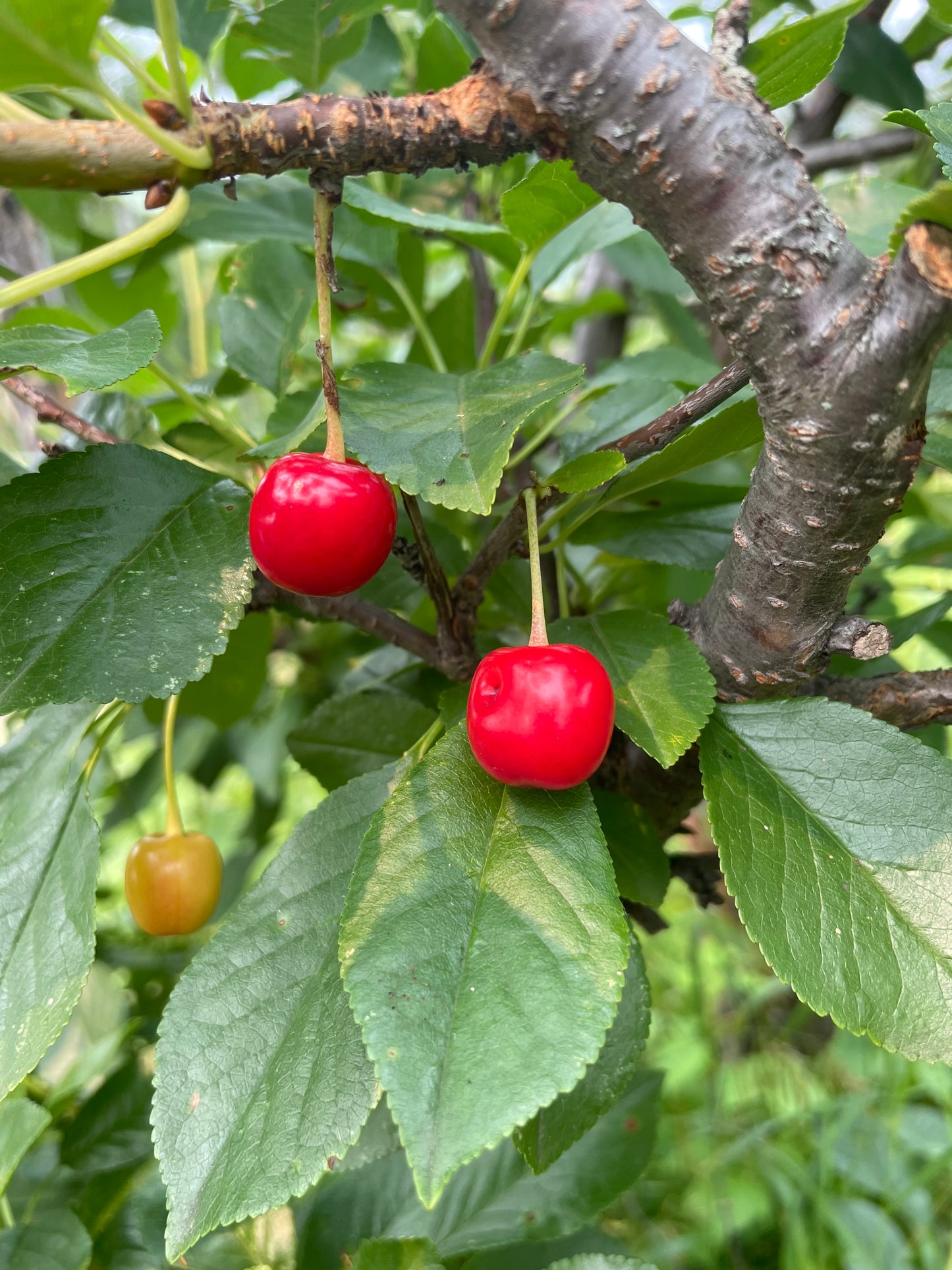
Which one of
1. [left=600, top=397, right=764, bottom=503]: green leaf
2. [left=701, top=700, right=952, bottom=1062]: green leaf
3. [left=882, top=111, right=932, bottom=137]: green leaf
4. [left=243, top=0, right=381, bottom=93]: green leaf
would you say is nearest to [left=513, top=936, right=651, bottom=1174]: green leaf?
[left=701, top=700, right=952, bottom=1062]: green leaf

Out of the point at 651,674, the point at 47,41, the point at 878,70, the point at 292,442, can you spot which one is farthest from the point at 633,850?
the point at 878,70

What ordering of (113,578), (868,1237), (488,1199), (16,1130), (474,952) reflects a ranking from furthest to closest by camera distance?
(868,1237)
(488,1199)
(16,1130)
(113,578)
(474,952)

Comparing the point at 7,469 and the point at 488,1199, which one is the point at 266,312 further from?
the point at 488,1199

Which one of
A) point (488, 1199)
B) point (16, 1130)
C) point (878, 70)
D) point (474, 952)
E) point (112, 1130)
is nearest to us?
point (474, 952)

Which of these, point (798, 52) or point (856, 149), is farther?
point (856, 149)

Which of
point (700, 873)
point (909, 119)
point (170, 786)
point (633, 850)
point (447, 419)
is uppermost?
point (909, 119)

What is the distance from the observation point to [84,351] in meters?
0.50

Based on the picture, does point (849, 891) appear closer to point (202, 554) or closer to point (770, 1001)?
point (202, 554)

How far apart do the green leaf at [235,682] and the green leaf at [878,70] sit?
3.54ft

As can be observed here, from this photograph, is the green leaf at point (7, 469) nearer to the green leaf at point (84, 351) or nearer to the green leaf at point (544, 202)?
the green leaf at point (84, 351)

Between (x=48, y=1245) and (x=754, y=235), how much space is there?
92cm

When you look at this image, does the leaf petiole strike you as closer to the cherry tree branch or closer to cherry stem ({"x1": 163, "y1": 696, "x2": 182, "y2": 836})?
the cherry tree branch

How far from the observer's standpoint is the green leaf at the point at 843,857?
1.62 ft

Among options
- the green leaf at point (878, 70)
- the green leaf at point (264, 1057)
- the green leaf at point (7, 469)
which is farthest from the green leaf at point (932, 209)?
the green leaf at point (878, 70)
